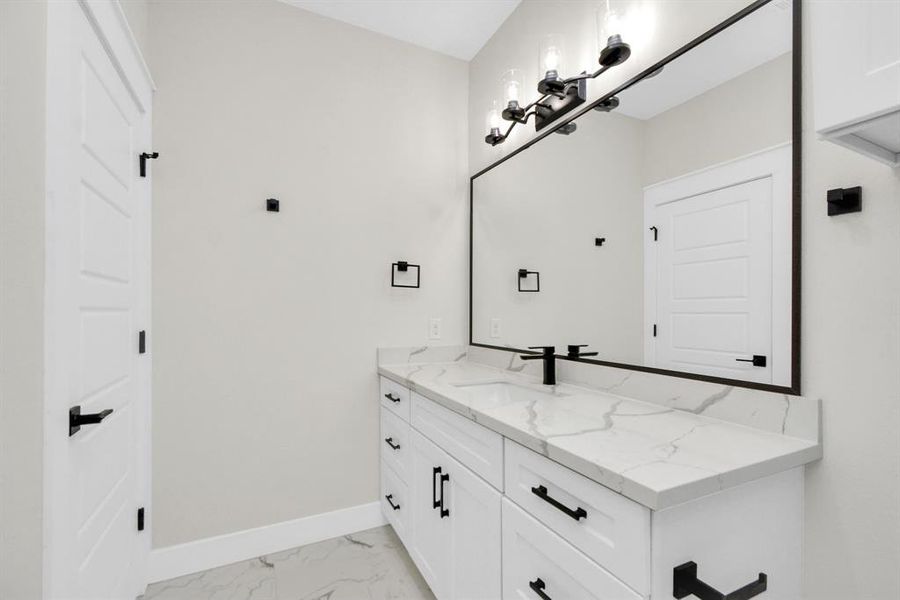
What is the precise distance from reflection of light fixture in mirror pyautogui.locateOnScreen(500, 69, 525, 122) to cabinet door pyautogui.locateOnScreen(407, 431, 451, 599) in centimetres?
152

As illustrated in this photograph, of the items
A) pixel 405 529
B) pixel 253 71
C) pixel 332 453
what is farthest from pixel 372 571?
pixel 253 71

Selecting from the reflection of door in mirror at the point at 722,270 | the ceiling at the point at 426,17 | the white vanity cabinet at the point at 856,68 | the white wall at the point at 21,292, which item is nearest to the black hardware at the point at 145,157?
the white wall at the point at 21,292

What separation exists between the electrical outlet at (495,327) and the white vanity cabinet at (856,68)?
1.65 metres

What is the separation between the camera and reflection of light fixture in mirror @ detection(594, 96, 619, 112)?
1.51 metres

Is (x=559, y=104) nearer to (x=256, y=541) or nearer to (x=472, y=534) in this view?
(x=472, y=534)

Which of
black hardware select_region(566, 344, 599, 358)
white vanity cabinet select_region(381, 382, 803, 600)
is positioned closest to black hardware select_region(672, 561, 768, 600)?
white vanity cabinet select_region(381, 382, 803, 600)

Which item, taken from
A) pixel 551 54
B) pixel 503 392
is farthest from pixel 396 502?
pixel 551 54

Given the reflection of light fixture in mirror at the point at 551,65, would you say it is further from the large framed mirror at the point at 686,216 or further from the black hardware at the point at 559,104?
the large framed mirror at the point at 686,216

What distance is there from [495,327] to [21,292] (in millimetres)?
1830

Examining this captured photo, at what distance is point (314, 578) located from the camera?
179cm

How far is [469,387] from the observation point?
1768mm

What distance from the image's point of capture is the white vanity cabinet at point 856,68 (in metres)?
0.58

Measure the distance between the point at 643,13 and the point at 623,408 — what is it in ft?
4.43

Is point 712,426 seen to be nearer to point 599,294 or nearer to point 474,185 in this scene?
point 599,294
